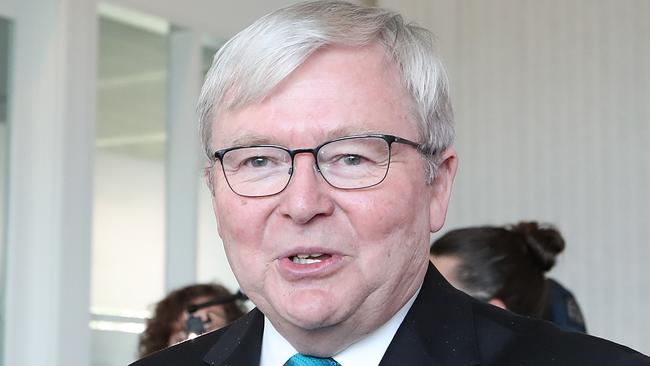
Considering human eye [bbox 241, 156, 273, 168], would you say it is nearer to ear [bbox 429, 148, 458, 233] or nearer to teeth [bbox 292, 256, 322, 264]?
teeth [bbox 292, 256, 322, 264]

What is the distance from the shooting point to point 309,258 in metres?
1.54

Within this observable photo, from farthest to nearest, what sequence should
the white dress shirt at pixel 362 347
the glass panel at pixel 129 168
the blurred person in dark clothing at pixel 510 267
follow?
the glass panel at pixel 129 168
the blurred person in dark clothing at pixel 510 267
the white dress shirt at pixel 362 347

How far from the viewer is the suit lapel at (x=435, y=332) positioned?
61.6 inches

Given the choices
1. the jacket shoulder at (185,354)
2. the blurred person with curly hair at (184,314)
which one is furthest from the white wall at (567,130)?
the jacket shoulder at (185,354)

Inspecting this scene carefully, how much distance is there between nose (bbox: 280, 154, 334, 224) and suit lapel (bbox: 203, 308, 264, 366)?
27cm

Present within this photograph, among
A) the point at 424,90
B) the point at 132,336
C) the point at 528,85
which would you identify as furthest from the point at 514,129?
the point at 424,90

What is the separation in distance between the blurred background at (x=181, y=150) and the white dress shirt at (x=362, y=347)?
8.73 feet

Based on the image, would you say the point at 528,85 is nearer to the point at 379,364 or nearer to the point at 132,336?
the point at 132,336

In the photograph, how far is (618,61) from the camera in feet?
19.0

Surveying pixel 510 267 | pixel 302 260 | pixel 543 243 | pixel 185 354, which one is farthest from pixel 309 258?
pixel 543 243

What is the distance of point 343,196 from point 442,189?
22 cm

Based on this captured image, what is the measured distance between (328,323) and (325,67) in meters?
0.33

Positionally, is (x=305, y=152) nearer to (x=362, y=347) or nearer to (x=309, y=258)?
(x=309, y=258)

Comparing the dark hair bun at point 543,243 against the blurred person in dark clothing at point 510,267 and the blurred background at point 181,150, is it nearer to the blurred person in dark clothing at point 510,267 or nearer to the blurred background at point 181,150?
the blurred person in dark clothing at point 510,267
